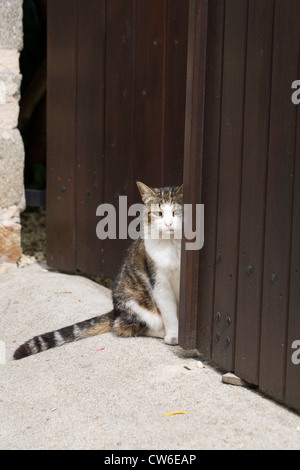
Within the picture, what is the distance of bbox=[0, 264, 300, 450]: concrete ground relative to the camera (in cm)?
→ 293

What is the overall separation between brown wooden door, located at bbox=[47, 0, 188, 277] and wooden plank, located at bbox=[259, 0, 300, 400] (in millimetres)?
1364

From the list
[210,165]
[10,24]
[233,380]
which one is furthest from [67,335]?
[10,24]

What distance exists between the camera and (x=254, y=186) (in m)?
3.25

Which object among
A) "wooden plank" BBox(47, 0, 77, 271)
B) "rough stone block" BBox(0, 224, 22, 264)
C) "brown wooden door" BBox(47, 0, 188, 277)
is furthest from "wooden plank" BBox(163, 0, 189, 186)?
"rough stone block" BBox(0, 224, 22, 264)

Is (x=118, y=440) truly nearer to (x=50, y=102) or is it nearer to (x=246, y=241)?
(x=246, y=241)

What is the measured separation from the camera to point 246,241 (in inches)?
131

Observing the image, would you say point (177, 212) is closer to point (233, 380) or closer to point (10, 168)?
point (233, 380)

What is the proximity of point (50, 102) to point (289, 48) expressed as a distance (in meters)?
2.94

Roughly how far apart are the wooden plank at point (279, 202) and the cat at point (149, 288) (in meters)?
0.89

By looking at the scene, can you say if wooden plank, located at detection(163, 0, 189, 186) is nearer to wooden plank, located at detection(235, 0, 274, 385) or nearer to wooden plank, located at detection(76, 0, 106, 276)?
wooden plank, located at detection(76, 0, 106, 276)

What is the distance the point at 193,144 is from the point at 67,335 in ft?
4.35

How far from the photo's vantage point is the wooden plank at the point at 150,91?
459 centimetres

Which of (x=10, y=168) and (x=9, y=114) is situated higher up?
(x=9, y=114)
